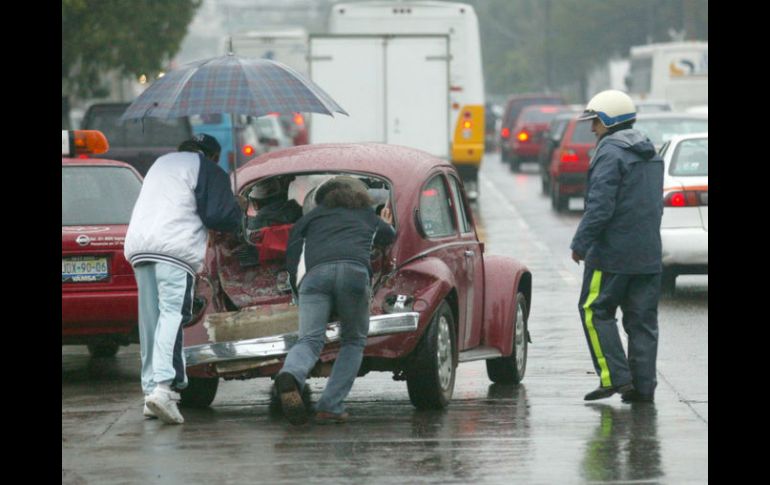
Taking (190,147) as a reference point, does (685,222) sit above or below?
below

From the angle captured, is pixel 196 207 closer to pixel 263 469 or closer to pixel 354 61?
pixel 263 469

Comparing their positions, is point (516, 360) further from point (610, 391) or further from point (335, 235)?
point (335, 235)

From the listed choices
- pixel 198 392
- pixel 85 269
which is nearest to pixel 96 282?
pixel 85 269

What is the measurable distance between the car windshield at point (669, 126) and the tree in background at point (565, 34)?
109 feet

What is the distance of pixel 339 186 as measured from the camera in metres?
9.41

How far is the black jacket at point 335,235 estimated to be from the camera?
30.4ft

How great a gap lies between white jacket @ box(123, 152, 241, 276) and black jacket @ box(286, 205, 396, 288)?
1.44 feet

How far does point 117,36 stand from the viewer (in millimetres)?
26609

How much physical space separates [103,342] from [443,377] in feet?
9.84

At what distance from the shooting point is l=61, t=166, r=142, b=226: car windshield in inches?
471

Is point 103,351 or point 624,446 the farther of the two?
point 103,351

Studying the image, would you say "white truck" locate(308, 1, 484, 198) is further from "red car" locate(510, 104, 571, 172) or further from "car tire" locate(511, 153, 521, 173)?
"car tire" locate(511, 153, 521, 173)

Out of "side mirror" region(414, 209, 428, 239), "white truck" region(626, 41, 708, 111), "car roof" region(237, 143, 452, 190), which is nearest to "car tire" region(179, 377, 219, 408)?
"car roof" region(237, 143, 452, 190)

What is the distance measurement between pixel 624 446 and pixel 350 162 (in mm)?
2455
